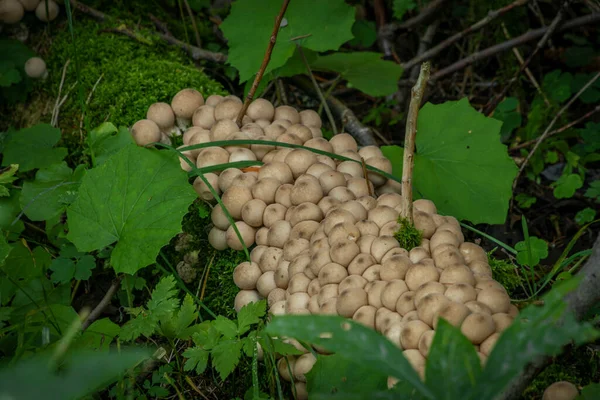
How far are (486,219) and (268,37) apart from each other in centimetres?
140

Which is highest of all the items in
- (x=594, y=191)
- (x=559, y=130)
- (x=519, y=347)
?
(x=519, y=347)

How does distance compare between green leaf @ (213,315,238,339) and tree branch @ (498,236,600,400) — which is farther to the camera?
green leaf @ (213,315,238,339)

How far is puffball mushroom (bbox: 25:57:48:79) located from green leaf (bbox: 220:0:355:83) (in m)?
1.23

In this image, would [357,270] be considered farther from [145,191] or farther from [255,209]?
[145,191]

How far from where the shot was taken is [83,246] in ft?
7.48

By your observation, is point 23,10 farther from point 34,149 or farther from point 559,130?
point 559,130

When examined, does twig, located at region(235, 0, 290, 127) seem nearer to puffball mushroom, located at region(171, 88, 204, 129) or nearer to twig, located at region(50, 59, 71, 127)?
puffball mushroom, located at region(171, 88, 204, 129)

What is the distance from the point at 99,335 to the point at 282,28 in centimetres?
174

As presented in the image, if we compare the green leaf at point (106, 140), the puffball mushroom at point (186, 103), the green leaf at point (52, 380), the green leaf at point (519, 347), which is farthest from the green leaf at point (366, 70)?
the green leaf at point (52, 380)

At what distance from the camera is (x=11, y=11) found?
3.50 meters

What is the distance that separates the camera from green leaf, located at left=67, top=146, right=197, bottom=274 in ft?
7.34

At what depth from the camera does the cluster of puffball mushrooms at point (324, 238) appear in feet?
5.88

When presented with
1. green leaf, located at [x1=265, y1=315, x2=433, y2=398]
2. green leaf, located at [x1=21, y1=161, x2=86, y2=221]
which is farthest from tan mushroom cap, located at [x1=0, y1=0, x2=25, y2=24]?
green leaf, located at [x1=265, y1=315, x2=433, y2=398]

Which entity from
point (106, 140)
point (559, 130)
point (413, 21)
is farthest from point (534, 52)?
point (106, 140)
